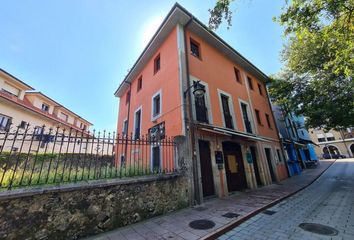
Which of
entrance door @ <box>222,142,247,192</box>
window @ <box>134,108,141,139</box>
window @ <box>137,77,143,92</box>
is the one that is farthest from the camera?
window @ <box>137,77,143,92</box>

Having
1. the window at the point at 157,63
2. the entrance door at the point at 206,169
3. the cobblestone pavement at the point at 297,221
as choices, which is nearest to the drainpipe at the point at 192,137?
the entrance door at the point at 206,169

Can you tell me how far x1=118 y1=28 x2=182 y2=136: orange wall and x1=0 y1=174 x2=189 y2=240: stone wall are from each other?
10.7ft

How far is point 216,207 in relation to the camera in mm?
6145

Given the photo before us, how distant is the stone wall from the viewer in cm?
328

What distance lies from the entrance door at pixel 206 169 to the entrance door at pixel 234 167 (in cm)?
144

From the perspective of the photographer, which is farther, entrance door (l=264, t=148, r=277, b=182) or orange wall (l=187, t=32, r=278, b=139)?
entrance door (l=264, t=148, r=277, b=182)

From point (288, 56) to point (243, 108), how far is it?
19.7 ft

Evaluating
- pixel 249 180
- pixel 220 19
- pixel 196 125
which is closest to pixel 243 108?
pixel 249 180

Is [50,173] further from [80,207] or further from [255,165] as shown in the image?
[255,165]

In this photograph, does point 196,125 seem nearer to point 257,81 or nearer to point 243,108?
point 243,108

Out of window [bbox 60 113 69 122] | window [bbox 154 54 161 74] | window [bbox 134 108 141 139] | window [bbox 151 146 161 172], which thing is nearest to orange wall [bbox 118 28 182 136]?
window [bbox 154 54 161 74]

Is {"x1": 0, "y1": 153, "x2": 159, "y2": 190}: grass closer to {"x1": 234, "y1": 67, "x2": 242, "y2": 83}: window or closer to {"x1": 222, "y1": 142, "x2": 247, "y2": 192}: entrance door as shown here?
{"x1": 222, "y1": 142, "x2": 247, "y2": 192}: entrance door

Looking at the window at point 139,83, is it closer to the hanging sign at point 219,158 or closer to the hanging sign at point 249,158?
the hanging sign at point 219,158

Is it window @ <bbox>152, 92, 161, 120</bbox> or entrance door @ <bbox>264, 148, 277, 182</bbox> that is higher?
window @ <bbox>152, 92, 161, 120</bbox>
